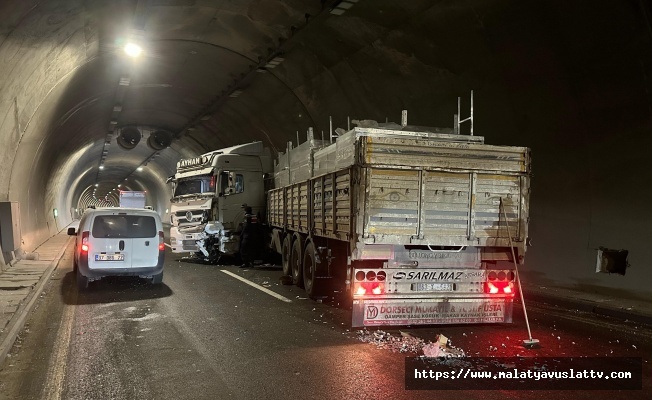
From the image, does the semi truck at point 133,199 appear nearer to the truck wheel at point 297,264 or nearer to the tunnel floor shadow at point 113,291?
the tunnel floor shadow at point 113,291

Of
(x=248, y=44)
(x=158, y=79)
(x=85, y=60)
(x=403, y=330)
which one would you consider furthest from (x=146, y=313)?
(x=158, y=79)

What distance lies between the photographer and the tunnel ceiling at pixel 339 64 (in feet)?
28.4

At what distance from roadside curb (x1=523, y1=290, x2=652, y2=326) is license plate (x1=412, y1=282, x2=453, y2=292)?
3.41 meters

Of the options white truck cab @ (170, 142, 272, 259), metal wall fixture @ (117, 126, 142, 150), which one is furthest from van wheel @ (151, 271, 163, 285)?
metal wall fixture @ (117, 126, 142, 150)

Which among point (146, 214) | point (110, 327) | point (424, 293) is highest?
point (146, 214)

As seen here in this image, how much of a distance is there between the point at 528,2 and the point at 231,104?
1392 cm

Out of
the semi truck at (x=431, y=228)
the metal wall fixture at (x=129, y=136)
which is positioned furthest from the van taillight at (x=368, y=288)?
the metal wall fixture at (x=129, y=136)

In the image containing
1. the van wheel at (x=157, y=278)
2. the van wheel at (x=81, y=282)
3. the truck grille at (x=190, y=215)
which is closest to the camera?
the van wheel at (x=81, y=282)

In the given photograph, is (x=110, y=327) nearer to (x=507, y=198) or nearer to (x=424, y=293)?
(x=424, y=293)

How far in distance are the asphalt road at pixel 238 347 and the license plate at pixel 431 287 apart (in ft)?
2.09

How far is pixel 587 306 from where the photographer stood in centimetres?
904

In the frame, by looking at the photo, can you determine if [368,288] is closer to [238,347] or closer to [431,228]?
[431,228]

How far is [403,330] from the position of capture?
7422 millimetres

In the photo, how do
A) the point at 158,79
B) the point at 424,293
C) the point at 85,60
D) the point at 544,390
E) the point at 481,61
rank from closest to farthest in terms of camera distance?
the point at 544,390
the point at 424,293
the point at 481,61
the point at 85,60
the point at 158,79
